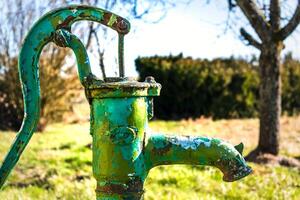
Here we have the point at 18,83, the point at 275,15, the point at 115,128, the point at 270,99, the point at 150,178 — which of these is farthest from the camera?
the point at 18,83

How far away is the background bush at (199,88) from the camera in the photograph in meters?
18.1

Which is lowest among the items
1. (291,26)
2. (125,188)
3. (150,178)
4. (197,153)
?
(150,178)

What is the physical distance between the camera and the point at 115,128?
180cm

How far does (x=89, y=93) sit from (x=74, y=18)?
275 mm

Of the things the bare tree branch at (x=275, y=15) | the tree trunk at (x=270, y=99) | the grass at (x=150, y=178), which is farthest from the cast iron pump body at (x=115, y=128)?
the bare tree branch at (x=275, y=15)

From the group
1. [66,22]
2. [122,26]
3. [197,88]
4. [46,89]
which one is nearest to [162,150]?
[122,26]


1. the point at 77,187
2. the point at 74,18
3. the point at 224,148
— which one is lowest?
the point at 77,187

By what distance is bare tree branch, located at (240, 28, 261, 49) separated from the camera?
28.5ft

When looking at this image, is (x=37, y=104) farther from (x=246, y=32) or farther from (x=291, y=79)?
(x=291, y=79)

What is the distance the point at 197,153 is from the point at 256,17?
685 cm

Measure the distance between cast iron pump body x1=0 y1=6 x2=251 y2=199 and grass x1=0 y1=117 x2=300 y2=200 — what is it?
2.33 m

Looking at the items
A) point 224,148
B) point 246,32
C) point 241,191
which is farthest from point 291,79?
point 224,148

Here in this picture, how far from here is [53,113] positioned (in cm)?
1620

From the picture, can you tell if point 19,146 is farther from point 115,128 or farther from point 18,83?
point 18,83
